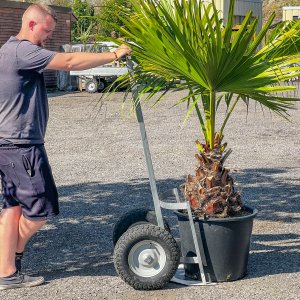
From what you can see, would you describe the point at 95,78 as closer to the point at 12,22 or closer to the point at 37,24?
the point at 12,22

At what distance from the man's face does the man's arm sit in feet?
0.82

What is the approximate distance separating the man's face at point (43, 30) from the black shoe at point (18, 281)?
1.56m

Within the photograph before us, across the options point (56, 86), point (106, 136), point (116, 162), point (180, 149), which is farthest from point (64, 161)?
point (56, 86)

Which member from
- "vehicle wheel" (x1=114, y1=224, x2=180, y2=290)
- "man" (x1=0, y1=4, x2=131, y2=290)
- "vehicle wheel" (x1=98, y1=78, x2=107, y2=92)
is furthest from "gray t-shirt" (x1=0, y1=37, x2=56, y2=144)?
"vehicle wheel" (x1=98, y1=78, x2=107, y2=92)

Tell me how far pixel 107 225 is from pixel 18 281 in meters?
1.88

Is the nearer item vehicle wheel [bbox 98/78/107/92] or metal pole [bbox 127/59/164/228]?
metal pole [bbox 127/59/164/228]

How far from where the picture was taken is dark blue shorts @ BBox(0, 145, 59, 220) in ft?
17.0

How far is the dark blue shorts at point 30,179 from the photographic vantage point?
5.18 meters

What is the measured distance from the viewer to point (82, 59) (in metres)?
5.04

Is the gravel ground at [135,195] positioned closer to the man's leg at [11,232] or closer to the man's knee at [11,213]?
the man's leg at [11,232]

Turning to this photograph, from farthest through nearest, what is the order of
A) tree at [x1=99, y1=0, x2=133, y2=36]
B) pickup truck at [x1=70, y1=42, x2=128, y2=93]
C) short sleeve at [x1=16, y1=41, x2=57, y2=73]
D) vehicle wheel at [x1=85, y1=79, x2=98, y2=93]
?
1. vehicle wheel at [x1=85, y1=79, x2=98, y2=93]
2. pickup truck at [x1=70, y1=42, x2=128, y2=93]
3. tree at [x1=99, y1=0, x2=133, y2=36]
4. short sleeve at [x1=16, y1=41, x2=57, y2=73]

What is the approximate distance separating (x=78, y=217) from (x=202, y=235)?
2472 mm

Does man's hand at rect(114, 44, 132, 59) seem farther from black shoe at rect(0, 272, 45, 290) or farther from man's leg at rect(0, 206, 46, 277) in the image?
black shoe at rect(0, 272, 45, 290)

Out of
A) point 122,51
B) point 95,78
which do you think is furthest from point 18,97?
point 95,78
